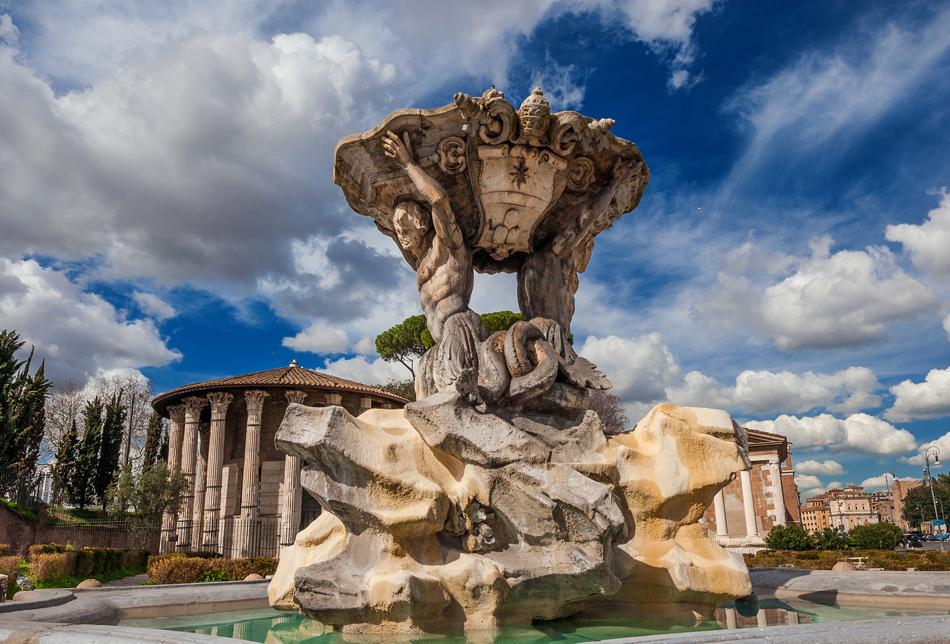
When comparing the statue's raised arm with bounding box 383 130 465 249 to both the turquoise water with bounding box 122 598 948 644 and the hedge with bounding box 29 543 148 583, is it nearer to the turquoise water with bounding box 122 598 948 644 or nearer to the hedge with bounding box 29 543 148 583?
the turquoise water with bounding box 122 598 948 644

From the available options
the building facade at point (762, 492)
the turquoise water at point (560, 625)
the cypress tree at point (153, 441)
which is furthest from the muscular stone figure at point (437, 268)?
the cypress tree at point (153, 441)

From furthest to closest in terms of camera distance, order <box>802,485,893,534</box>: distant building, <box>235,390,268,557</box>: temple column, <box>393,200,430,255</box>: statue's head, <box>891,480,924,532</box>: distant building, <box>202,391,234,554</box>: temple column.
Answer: <box>802,485,893,534</box>: distant building < <box>891,480,924,532</box>: distant building < <box>202,391,234,554</box>: temple column < <box>235,390,268,557</box>: temple column < <box>393,200,430,255</box>: statue's head

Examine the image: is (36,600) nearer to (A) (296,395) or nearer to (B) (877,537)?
(B) (877,537)

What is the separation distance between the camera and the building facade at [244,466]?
26.2 meters

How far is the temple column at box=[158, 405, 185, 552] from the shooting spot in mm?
27172

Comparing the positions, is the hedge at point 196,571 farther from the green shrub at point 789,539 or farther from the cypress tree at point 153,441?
the cypress tree at point 153,441

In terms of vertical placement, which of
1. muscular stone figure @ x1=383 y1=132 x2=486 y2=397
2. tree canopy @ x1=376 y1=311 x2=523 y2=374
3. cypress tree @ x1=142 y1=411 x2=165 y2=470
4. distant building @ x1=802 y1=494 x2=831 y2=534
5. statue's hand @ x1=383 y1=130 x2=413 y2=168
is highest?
tree canopy @ x1=376 y1=311 x2=523 y2=374

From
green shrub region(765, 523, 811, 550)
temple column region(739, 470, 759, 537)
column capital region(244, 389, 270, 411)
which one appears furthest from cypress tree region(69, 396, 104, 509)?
green shrub region(765, 523, 811, 550)

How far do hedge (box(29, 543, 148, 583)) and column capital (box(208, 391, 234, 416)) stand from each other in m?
5.96

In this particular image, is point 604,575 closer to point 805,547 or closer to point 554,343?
point 554,343

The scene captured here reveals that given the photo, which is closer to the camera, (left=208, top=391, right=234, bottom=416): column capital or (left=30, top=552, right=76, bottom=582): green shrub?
(left=30, top=552, right=76, bottom=582): green shrub

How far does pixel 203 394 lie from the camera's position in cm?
2870

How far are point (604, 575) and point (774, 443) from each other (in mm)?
27871

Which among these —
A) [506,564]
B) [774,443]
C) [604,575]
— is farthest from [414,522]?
[774,443]
